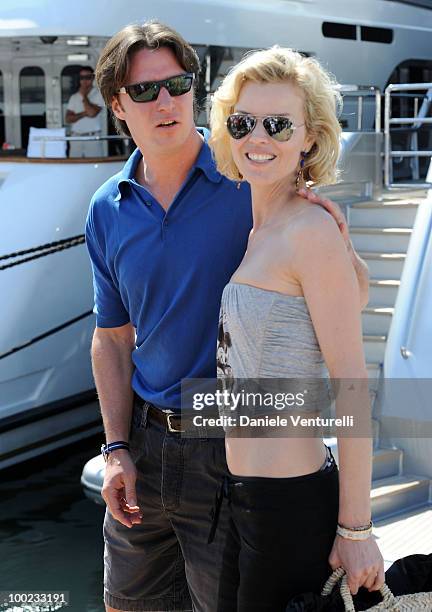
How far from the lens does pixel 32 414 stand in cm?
702

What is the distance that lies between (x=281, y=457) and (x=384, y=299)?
455 cm

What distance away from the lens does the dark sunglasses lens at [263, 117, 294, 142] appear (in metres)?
1.97

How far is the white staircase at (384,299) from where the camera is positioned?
5.20 meters

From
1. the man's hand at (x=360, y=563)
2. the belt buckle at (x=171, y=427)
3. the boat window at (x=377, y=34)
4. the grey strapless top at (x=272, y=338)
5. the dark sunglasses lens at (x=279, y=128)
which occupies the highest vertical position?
the boat window at (x=377, y=34)

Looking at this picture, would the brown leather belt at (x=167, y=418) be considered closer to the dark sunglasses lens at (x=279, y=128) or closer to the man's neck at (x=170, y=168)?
the man's neck at (x=170, y=168)

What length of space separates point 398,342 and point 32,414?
2.75m

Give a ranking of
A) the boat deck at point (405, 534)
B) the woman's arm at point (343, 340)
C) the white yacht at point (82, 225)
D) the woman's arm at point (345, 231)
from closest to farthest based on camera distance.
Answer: the woman's arm at point (343, 340) → the woman's arm at point (345, 231) → the boat deck at point (405, 534) → the white yacht at point (82, 225)

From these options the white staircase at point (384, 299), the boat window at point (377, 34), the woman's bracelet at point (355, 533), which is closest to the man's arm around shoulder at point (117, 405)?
the woman's bracelet at point (355, 533)

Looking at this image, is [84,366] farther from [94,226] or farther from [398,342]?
[94,226]

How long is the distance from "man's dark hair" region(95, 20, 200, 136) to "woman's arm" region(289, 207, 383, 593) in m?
0.70

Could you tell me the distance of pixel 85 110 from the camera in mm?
8562

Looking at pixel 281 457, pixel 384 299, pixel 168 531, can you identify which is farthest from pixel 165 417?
pixel 384 299

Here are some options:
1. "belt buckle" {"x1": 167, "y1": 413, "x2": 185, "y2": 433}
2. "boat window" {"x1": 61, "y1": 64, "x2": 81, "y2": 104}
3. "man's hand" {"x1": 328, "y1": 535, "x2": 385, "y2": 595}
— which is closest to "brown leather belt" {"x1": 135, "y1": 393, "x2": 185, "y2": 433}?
"belt buckle" {"x1": 167, "y1": 413, "x2": 185, "y2": 433}

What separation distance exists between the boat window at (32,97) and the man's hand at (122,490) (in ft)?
22.5
